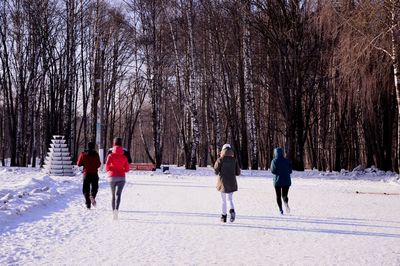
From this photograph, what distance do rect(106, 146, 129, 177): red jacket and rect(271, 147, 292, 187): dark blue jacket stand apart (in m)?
3.93

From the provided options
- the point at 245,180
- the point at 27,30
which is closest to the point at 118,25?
the point at 27,30

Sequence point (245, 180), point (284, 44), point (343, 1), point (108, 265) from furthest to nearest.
Answer: point (284, 44) → point (245, 180) → point (343, 1) → point (108, 265)

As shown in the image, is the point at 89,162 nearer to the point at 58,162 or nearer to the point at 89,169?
the point at 89,169

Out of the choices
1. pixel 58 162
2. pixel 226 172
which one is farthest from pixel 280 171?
pixel 58 162

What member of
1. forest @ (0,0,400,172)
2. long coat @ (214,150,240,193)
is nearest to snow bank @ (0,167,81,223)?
long coat @ (214,150,240,193)

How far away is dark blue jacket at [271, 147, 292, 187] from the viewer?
528 inches

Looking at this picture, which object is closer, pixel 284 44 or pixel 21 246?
pixel 21 246

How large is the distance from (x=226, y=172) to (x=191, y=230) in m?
2.16

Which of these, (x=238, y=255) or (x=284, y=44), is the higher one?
(x=284, y=44)

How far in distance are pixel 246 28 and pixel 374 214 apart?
23.2 meters

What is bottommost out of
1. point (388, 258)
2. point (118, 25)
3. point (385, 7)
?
point (388, 258)

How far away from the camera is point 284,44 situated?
109 feet

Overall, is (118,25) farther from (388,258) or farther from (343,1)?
(388,258)

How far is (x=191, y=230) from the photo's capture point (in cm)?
1048
